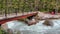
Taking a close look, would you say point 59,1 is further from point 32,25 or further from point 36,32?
point 36,32

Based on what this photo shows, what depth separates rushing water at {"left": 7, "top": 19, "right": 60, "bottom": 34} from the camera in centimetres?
958

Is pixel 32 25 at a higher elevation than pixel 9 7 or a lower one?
lower

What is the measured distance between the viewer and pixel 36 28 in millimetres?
10445

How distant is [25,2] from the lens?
527 inches

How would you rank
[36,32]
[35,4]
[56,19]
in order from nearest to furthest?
[36,32], [56,19], [35,4]

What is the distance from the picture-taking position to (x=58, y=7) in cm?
1426

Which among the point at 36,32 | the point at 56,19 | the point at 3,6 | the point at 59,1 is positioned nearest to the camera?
the point at 36,32

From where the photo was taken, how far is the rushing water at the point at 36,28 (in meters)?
9.58

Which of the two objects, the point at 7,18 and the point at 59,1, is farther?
the point at 59,1

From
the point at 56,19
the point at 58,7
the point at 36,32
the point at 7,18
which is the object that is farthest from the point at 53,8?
the point at 7,18

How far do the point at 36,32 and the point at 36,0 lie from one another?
5.01 meters

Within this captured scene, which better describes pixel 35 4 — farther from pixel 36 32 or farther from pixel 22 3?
pixel 36 32

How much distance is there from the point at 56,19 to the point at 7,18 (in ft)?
19.9

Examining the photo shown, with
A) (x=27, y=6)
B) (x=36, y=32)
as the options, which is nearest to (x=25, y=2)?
(x=27, y=6)
